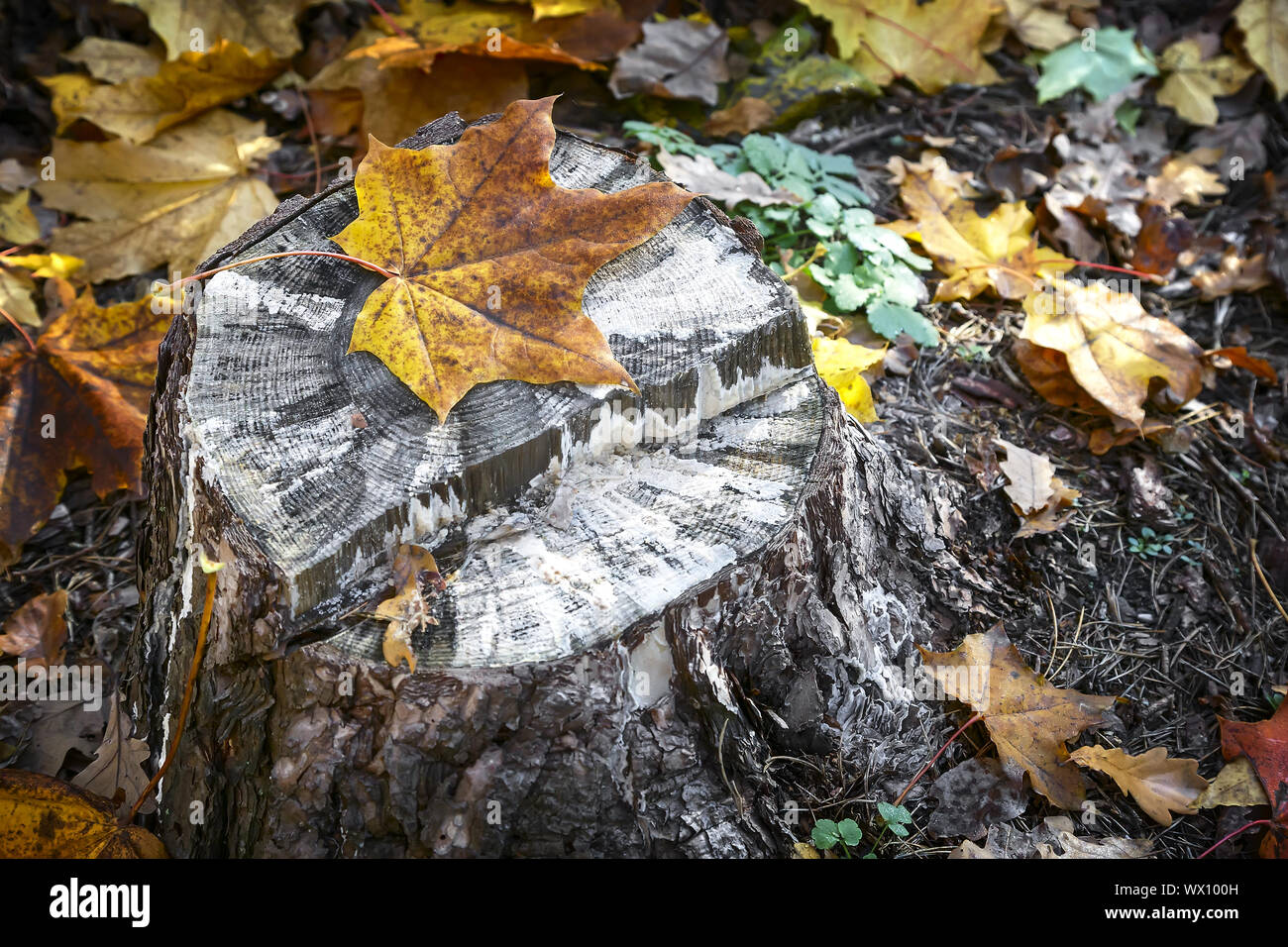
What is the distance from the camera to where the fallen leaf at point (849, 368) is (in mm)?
2074

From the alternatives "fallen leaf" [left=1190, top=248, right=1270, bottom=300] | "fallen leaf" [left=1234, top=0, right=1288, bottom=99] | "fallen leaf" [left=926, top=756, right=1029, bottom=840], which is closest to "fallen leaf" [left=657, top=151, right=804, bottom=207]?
"fallen leaf" [left=1190, top=248, right=1270, bottom=300]

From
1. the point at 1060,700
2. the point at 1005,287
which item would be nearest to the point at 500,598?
the point at 1060,700

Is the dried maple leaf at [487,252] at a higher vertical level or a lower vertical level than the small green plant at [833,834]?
higher

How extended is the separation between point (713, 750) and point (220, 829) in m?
0.80

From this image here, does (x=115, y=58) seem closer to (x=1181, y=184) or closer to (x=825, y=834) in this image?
(x=825, y=834)

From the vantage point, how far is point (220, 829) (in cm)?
146

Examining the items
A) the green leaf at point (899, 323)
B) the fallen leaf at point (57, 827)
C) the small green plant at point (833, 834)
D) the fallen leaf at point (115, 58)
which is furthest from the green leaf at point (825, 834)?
the fallen leaf at point (115, 58)

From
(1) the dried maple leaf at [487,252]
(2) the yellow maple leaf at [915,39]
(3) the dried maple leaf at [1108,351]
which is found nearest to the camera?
(1) the dried maple leaf at [487,252]

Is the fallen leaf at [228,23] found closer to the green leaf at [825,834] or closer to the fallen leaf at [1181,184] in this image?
the green leaf at [825,834]

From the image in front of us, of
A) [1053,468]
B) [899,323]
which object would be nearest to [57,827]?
[899,323]

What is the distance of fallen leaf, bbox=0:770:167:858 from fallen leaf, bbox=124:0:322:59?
2.13m

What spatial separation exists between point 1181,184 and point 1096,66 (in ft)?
1.61

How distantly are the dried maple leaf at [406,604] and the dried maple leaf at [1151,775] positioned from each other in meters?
1.24
